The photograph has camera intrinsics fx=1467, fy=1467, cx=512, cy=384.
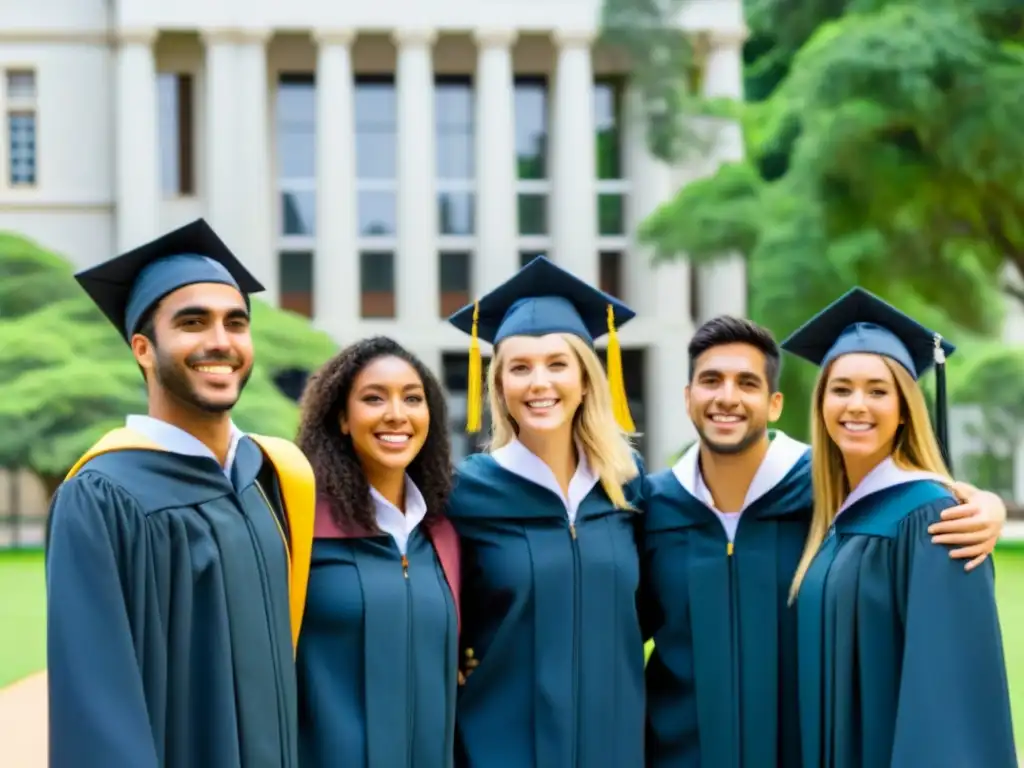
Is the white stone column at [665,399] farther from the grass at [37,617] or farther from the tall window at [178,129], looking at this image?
the grass at [37,617]

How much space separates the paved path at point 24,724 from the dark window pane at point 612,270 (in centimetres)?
2587

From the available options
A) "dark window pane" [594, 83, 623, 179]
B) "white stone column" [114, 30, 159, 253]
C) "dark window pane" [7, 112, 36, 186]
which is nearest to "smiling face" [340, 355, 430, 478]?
"white stone column" [114, 30, 159, 253]

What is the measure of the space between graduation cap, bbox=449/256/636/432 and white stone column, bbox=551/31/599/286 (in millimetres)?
28911

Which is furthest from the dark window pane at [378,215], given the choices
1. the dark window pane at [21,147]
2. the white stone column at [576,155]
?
the dark window pane at [21,147]

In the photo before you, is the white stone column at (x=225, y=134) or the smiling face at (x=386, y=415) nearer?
the smiling face at (x=386, y=415)

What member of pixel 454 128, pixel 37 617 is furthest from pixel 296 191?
pixel 37 617

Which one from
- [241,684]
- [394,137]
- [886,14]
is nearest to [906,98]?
[886,14]

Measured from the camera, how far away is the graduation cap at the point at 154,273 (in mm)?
3707

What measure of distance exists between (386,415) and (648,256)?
3025 cm

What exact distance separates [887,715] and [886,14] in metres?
14.9

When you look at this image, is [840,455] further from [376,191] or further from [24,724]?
[376,191]

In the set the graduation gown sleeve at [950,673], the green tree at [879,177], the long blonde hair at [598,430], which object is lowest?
the graduation gown sleeve at [950,673]

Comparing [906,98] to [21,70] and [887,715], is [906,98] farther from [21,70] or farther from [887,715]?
[21,70]

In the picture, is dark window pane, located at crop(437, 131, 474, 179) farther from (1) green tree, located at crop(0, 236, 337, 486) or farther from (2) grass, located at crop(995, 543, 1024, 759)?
(2) grass, located at crop(995, 543, 1024, 759)
